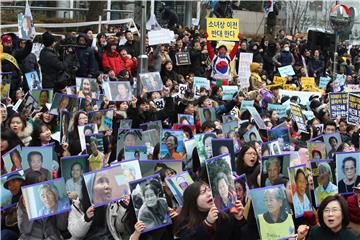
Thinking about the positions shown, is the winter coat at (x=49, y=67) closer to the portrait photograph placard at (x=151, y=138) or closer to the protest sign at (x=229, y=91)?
the protest sign at (x=229, y=91)

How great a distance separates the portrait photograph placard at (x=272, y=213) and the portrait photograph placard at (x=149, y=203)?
685 mm

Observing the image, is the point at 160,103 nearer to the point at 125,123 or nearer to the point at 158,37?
the point at 125,123

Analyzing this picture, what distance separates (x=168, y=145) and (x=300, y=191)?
2.84 metres

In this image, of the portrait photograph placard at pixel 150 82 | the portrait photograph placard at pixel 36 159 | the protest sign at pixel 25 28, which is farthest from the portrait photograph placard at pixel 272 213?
the protest sign at pixel 25 28

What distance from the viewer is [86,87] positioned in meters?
12.7

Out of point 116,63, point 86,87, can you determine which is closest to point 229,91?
point 116,63

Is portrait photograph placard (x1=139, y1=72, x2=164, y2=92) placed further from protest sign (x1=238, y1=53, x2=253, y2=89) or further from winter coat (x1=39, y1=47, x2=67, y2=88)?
protest sign (x1=238, y1=53, x2=253, y2=89)

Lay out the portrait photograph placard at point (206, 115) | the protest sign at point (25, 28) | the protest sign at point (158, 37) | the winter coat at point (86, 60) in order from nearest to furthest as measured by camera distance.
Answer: the portrait photograph placard at point (206, 115)
the protest sign at point (25, 28)
the winter coat at point (86, 60)
the protest sign at point (158, 37)

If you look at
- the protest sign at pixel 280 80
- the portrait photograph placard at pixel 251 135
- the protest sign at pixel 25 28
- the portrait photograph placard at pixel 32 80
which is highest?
the protest sign at pixel 25 28

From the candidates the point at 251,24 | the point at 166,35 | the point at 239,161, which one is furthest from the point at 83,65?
the point at 251,24

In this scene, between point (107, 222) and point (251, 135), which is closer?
point (107, 222)

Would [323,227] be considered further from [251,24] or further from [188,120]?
[251,24]

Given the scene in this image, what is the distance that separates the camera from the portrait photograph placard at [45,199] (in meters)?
5.85

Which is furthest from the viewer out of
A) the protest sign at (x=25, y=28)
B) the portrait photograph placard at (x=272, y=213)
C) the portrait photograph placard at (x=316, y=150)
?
the protest sign at (x=25, y=28)
